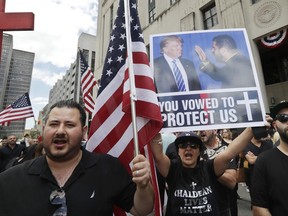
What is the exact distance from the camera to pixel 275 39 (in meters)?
12.9

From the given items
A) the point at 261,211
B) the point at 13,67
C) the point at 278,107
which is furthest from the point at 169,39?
the point at 13,67

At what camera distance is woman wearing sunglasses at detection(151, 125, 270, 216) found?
229 cm

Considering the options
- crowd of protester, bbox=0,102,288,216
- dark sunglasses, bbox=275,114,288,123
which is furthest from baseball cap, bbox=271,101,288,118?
dark sunglasses, bbox=275,114,288,123

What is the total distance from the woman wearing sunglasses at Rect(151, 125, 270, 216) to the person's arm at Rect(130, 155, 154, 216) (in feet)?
2.18

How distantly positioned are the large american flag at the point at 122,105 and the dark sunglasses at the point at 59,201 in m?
0.71

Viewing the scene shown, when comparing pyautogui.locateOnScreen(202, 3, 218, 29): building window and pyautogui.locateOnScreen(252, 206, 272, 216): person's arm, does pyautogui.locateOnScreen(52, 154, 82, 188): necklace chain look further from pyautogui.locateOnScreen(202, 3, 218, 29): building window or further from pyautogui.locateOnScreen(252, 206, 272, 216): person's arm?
pyautogui.locateOnScreen(202, 3, 218, 29): building window

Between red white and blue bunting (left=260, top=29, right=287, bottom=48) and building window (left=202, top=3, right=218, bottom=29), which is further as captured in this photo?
building window (left=202, top=3, right=218, bottom=29)

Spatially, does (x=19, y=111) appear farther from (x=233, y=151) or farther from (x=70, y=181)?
(x=233, y=151)

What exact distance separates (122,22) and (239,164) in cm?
367

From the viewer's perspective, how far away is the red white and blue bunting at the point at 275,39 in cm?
1255

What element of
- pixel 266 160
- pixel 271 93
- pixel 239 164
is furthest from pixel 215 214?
pixel 271 93

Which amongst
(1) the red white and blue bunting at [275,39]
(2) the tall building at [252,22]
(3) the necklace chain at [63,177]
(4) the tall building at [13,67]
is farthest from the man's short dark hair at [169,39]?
(1) the red white and blue bunting at [275,39]

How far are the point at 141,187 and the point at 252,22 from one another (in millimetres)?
14490

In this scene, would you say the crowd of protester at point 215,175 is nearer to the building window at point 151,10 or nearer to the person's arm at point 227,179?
the person's arm at point 227,179
